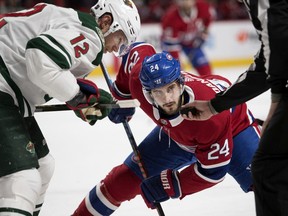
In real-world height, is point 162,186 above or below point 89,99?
below

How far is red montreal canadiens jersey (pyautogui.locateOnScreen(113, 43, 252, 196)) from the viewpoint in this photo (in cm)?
269

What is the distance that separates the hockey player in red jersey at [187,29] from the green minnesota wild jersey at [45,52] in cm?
475

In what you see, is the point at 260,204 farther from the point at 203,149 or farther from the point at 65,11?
the point at 65,11

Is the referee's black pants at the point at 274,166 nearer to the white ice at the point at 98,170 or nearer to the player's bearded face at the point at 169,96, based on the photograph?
the player's bearded face at the point at 169,96

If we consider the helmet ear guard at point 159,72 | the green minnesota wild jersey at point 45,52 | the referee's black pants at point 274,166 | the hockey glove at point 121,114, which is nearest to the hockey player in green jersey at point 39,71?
the green minnesota wild jersey at point 45,52

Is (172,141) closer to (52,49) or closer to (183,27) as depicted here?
(52,49)

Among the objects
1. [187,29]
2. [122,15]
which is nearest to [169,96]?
[122,15]

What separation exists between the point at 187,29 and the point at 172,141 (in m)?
4.63

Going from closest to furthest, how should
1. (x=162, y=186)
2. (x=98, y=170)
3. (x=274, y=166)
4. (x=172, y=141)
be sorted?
(x=274, y=166) < (x=162, y=186) < (x=172, y=141) < (x=98, y=170)

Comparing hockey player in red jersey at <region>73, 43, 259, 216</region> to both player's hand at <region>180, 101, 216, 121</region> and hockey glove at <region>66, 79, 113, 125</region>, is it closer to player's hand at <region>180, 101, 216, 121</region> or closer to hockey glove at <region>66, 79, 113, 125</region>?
player's hand at <region>180, 101, 216, 121</region>

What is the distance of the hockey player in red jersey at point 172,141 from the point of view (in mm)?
2684

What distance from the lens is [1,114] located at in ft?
7.66

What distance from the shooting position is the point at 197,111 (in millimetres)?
2543

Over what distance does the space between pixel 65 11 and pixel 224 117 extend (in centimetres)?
78
